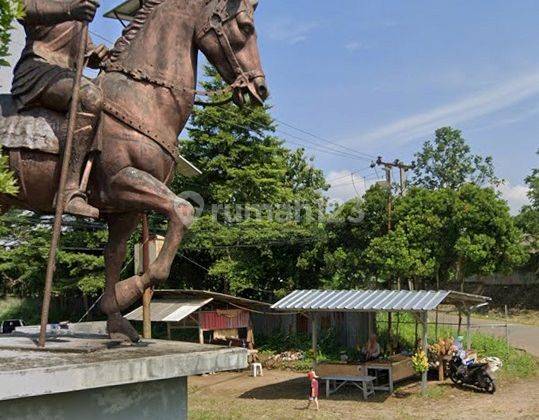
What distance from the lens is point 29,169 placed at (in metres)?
4.51

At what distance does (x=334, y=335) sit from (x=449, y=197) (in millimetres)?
8520

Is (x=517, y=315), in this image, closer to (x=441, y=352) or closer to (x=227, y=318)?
(x=441, y=352)

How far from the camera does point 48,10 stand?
441 centimetres

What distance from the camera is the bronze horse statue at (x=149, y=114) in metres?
4.41

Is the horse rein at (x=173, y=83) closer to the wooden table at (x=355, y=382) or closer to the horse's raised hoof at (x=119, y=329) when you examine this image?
the horse's raised hoof at (x=119, y=329)

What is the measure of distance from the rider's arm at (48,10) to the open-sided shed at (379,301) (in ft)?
41.9

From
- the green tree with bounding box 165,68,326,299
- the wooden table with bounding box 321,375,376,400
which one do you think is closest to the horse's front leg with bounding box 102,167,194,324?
the wooden table with bounding box 321,375,376,400

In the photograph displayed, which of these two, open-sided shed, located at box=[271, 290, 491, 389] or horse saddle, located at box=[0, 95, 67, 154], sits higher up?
horse saddle, located at box=[0, 95, 67, 154]

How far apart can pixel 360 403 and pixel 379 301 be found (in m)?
2.73

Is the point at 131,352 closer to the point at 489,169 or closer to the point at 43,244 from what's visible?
the point at 43,244

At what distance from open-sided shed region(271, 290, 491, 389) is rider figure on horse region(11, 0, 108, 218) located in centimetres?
1245

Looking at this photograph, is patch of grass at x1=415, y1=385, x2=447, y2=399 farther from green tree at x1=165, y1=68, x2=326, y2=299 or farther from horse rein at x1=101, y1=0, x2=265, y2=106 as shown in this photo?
horse rein at x1=101, y1=0, x2=265, y2=106

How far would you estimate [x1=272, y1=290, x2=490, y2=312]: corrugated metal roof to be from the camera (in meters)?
16.1

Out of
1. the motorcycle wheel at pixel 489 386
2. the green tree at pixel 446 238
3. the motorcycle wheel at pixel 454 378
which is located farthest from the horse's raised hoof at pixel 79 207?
the green tree at pixel 446 238
